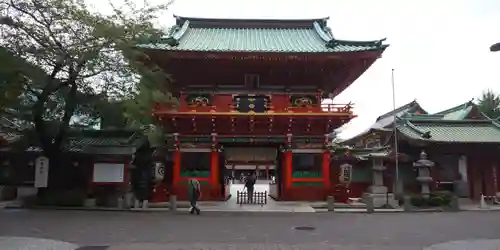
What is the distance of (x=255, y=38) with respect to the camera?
92.7ft

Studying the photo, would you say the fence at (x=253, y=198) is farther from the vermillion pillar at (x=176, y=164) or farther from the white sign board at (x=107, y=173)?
the white sign board at (x=107, y=173)

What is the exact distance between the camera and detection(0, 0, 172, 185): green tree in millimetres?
19614

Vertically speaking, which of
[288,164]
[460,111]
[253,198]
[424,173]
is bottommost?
[253,198]

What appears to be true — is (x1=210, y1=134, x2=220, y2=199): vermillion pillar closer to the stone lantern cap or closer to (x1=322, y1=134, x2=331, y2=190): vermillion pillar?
(x1=322, y1=134, x2=331, y2=190): vermillion pillar

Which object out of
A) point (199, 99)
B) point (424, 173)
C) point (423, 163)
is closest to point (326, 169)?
point (423, 163)

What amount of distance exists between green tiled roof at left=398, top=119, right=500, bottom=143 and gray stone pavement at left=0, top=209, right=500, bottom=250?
797 cm

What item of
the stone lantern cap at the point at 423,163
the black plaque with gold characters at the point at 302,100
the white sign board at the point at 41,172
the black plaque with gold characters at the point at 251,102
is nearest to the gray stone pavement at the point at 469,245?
the stone lantern cap at the point at 423,163

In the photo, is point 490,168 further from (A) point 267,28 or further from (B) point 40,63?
(B) point 40,63

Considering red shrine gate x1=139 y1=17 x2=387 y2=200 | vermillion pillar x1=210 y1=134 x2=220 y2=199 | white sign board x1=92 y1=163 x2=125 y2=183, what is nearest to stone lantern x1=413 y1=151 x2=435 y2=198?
red shrine gate x1=139 y1=17 x2=387 y2=200

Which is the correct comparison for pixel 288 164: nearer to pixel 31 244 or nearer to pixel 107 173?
pixel 107 173

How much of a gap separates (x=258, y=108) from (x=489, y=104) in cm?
4963

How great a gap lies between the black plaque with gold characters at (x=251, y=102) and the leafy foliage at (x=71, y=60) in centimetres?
476

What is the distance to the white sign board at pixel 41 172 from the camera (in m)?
21.5

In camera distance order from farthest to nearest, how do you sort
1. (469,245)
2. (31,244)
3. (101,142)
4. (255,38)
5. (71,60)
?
(255,38)
(101,142)
(71,60)
(469,245)
(31,244)
